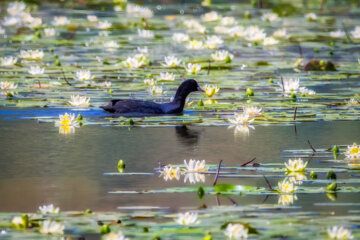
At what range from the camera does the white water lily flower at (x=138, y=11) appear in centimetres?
2369

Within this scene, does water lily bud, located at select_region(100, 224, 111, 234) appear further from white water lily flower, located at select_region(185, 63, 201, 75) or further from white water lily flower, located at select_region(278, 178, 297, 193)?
white water lily flower, located at select_region(185, 63, 201, 75)

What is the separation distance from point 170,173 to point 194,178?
10.0 inches

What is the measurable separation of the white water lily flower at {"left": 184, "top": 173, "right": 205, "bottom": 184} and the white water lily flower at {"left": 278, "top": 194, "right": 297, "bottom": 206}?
0.81m

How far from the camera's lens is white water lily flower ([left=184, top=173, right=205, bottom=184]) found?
7117mm

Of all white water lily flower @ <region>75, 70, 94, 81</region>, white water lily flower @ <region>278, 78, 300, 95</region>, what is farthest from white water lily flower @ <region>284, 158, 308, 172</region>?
white water lily flower @ <region>75, 70, 94, 81</region>

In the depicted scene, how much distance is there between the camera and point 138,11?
24734 mm

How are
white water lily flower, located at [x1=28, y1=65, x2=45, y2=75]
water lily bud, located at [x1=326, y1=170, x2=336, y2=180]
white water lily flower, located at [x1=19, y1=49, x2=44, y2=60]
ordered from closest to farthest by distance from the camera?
water lily bud, located at [x1=326, y1=170, x2=336, y2=180] → white water lily flower, located at [x1=28, y1=65, x2=45, y2=75] → white water lily flower, located at [x1=19, y1=49, x2=44, y2=60]

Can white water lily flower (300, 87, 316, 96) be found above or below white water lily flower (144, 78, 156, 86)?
below

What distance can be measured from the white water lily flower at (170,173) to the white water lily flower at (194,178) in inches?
2.9

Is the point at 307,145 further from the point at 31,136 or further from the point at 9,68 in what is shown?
the point at 9,68

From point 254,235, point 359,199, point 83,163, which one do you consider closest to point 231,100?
point 83,163

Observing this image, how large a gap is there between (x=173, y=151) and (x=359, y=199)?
2.43 meters

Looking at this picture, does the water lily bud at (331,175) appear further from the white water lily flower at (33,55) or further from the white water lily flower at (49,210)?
the white water lily flower at (33,55)

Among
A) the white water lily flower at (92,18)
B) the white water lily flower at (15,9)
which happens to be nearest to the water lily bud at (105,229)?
the white water lily flower at (92,18)
